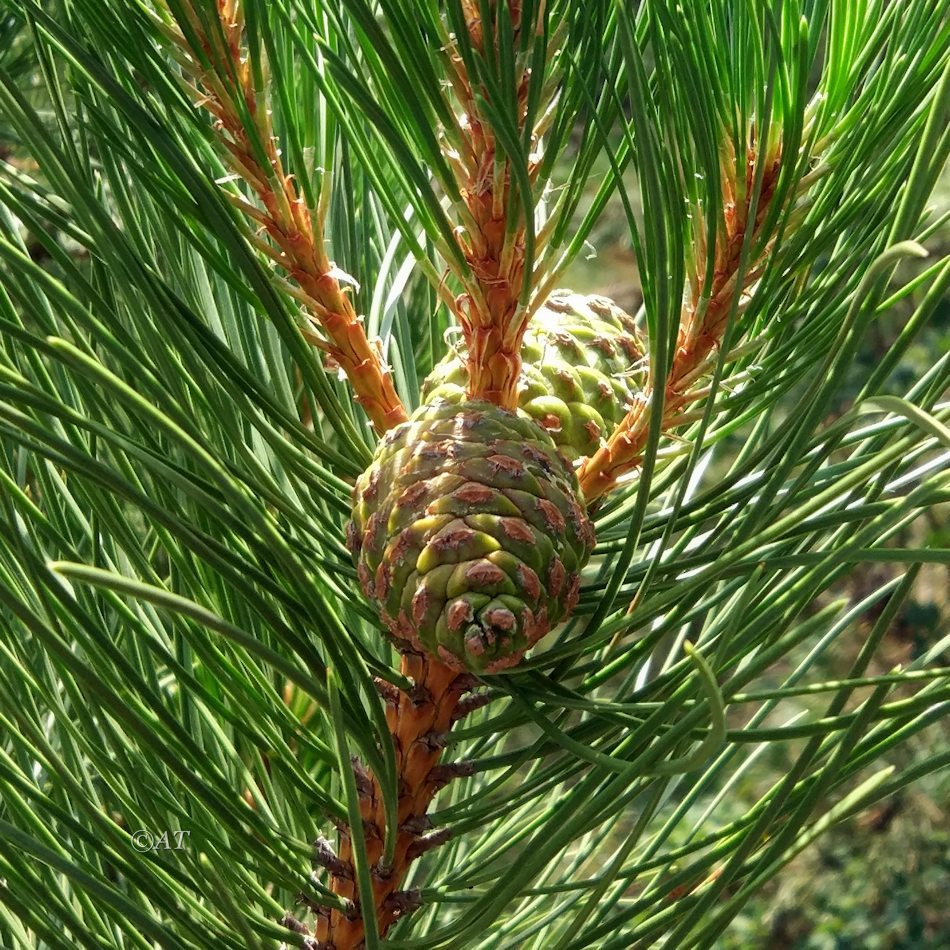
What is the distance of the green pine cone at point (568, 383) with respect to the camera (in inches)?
19.4

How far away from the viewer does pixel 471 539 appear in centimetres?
40

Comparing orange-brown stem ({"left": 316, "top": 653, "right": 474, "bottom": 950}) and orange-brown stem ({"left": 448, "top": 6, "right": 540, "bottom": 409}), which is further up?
orange-brown stem ({"left": 448, "top": 6, "right": 540, "bottom": 409})

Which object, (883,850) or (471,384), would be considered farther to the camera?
(883,850)

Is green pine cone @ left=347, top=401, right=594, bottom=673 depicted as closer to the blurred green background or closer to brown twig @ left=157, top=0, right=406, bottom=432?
brown twig @ left=157, top=0, right=406, bottom=432

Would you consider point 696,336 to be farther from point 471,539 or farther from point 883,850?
point 883,850

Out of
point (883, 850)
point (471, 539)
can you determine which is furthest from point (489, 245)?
point (883, 850)

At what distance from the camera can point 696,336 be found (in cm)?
48

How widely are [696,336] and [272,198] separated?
163mm

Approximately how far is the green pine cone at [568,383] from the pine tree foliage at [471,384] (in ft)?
0.05

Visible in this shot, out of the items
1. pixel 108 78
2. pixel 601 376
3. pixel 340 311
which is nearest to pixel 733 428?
pixel 601 376

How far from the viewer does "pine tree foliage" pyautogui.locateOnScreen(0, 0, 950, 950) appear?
0.38 meters

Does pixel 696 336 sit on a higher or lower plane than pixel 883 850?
higher

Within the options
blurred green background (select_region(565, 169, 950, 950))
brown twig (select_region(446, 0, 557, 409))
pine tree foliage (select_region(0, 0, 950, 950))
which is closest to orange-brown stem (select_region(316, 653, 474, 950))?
pine tree foliage (select_region(0, 0, 950, 950))

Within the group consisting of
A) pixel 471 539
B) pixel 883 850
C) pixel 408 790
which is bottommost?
pixel 883 850
